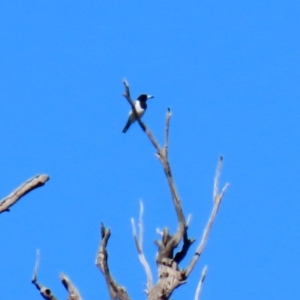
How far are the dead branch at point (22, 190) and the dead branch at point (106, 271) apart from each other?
87 centimetres

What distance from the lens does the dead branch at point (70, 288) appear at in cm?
474

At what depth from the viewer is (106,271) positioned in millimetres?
4941

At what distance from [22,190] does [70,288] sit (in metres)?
0.82

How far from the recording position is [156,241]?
18.0ft

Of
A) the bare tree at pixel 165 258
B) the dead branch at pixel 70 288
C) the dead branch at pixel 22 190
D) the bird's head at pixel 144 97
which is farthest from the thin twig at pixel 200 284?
the bird's head at pixel 144 97

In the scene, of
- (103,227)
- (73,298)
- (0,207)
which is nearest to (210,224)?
(103,227)

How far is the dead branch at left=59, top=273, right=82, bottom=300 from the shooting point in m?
4.74

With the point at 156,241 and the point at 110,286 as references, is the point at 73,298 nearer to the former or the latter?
the point at 110,286

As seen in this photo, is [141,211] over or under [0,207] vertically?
over

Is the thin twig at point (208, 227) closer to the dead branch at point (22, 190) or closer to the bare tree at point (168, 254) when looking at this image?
the bare tree at point (168, 254)

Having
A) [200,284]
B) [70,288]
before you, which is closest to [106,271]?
[70,288]

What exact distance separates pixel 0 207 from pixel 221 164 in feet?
6.40

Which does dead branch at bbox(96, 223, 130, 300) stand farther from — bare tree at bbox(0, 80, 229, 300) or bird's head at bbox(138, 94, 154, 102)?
bird's head at bbox(138, 94, 154, 102)

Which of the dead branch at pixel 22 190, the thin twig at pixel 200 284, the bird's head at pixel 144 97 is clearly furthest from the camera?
the bird's head at pixel 144 97
